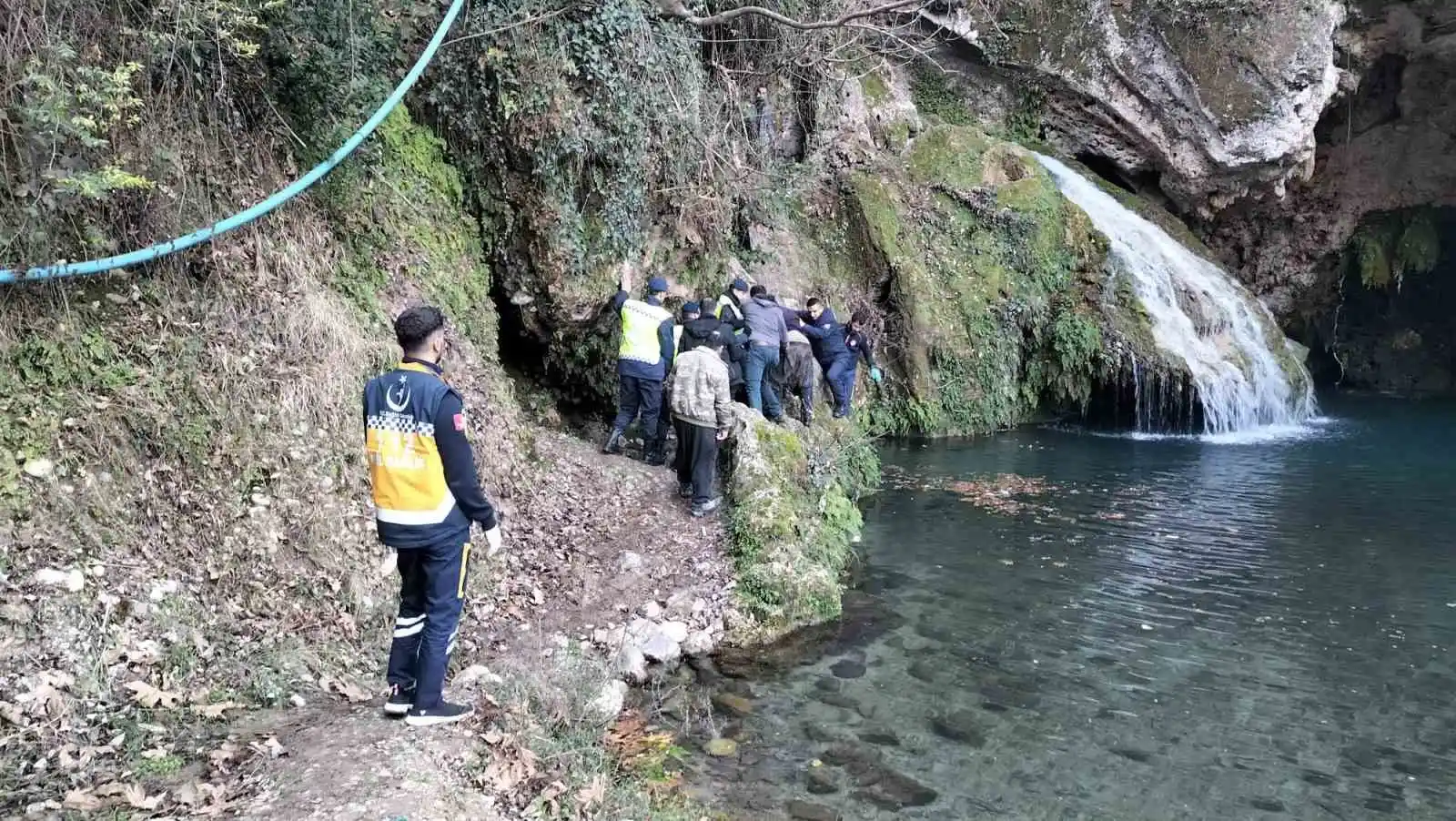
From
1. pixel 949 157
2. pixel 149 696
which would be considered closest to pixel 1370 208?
pixel 949 157

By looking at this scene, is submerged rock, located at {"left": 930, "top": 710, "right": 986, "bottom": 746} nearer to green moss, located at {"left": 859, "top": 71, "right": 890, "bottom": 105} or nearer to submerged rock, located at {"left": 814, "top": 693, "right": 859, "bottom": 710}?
submerged rock, located at {"left": 814, "top": 693, "right": 859, "bottom": 710}

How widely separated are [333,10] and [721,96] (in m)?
6.28

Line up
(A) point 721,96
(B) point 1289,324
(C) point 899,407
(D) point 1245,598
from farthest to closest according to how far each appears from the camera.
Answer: (B) point 1289,324 → (C) point 899,407 → (A) point 721,96 → (D) point 1245,598

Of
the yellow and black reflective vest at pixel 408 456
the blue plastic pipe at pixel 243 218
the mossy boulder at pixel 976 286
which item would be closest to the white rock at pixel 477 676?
the yellow and black reflective vest at pixel 408 456

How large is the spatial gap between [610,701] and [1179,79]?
1863cm

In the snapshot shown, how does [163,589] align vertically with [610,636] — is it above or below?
above

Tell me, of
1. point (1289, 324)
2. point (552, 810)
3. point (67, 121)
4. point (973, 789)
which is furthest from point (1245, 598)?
point (1289, 324)

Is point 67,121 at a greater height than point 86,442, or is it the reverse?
point 67,121

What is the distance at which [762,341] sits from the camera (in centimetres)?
1209

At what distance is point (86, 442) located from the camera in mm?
5105

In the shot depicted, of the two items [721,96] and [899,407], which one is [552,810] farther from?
[899,407]

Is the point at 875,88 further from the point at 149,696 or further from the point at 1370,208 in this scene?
the point at 149,696

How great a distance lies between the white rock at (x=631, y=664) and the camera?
260 inches

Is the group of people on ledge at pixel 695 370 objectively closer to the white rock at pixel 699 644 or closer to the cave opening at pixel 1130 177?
the white rock at pixel 699 644
